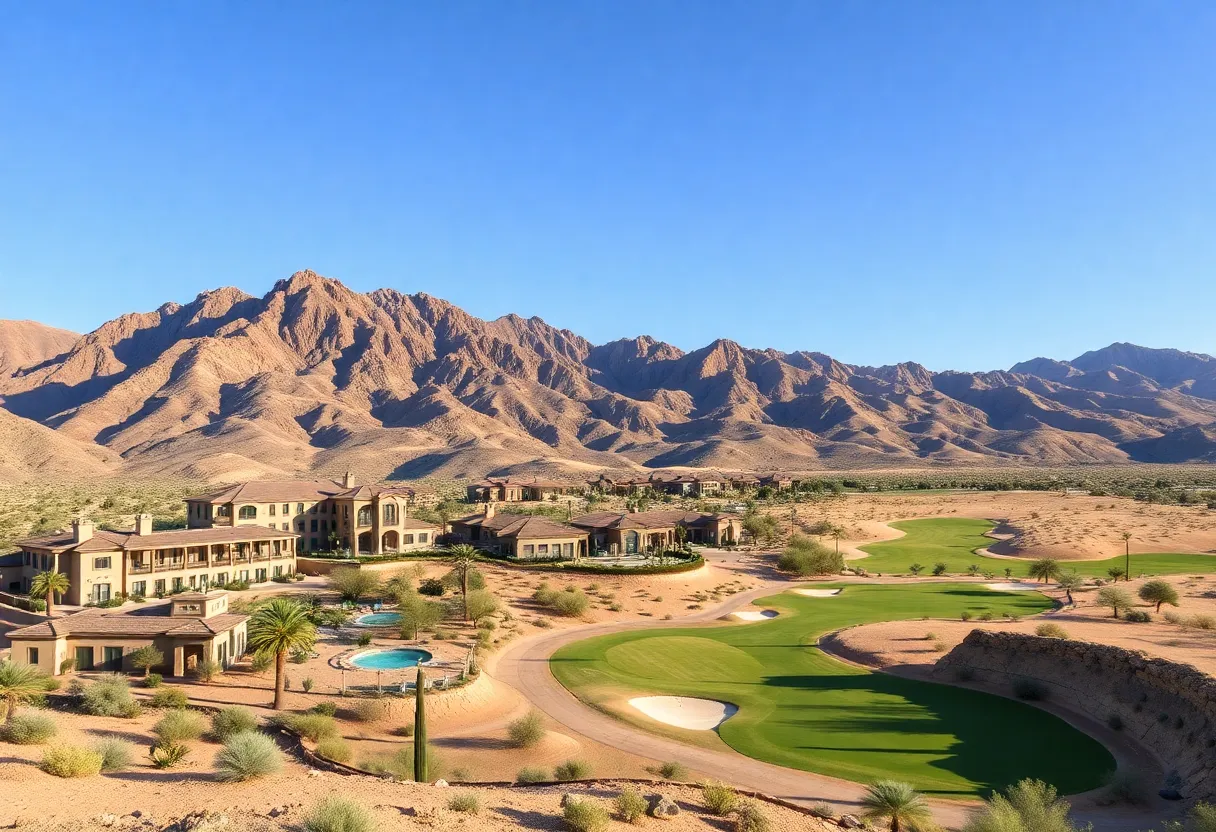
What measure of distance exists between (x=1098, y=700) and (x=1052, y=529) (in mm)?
61469

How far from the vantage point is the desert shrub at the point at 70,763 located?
1961 centimetres

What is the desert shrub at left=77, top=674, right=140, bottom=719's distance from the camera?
26750 mm

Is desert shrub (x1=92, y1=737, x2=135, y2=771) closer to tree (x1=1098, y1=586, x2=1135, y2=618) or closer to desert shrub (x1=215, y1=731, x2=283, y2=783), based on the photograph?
desert shrub (x1=215, y1=731, x2=283, y2=783)

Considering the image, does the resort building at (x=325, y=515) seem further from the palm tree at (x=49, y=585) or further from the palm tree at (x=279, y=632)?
the palm tree at (x=279, y=632)

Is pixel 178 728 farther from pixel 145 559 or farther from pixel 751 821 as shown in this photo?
pixel 145 559

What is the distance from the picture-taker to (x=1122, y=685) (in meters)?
29.1

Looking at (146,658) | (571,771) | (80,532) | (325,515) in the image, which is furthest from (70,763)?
(325,515)

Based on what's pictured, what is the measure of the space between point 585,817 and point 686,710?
16774 mm

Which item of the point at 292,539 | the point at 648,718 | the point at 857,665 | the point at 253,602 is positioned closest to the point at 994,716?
the point at 857,665

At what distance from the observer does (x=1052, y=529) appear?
3307 inches

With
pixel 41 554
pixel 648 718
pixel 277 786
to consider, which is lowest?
pixel 648 718

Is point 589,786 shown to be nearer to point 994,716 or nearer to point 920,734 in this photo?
point 920,734

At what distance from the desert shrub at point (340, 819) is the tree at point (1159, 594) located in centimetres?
4613

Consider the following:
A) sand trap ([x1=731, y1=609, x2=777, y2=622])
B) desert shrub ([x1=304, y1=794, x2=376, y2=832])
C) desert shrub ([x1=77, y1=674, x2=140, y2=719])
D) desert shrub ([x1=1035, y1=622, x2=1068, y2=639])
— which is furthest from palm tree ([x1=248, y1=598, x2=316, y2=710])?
desert shrub ([x1=1035, y1=622, x2=1068, y2=639])
